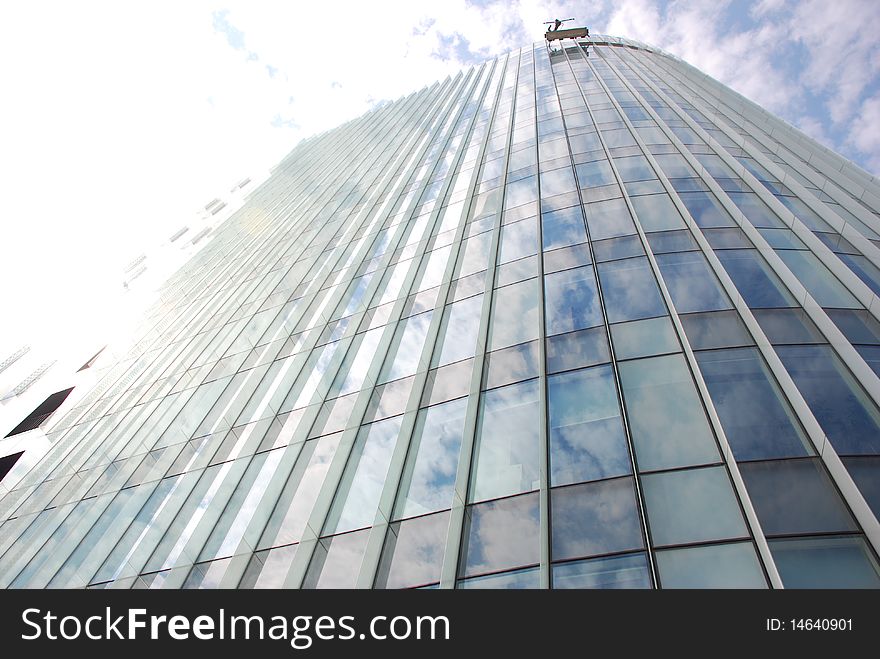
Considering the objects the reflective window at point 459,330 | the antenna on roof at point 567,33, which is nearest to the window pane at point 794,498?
the reflective window at point 459,330

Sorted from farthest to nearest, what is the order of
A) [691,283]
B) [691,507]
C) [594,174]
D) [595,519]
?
[594,174], [691,283], [595,519], [691,507]

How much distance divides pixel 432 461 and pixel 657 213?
39.3 feet

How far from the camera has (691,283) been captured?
14.0 metres

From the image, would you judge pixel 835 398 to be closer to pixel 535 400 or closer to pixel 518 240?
pixel 535 400

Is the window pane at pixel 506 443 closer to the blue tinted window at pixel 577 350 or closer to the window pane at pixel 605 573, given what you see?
the blue tinted window at pixel 577 350

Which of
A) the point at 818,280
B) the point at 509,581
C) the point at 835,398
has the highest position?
the point at 818,280

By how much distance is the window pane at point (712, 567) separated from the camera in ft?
25.3

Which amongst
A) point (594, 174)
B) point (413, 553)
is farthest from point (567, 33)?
point (413, 553)

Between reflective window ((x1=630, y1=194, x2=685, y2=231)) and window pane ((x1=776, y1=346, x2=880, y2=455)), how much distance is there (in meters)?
6.58

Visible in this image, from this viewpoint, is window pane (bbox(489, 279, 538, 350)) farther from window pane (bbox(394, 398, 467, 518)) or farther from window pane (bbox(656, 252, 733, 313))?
window pane (bbox(656, 252, 733, 313))

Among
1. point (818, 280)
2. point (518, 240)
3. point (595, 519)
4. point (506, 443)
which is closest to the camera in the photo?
point (595, 519)

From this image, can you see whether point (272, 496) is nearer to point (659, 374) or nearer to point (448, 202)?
point (659, 374)

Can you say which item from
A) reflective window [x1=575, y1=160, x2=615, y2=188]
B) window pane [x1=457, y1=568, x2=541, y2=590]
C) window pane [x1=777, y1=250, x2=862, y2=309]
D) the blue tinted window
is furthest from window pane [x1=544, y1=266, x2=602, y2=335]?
window pane [x1=457, y1=568, x2=541, y2=590]
